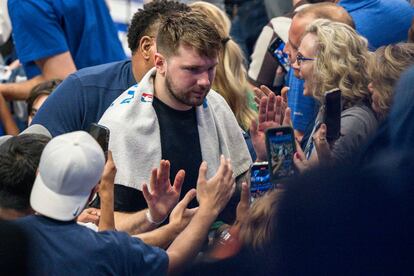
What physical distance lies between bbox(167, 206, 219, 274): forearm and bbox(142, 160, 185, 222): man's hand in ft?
0.64

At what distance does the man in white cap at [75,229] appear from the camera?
8.85ft

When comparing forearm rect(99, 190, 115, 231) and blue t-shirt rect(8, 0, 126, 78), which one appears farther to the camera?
blue t-shirt rect(8, 0, 126, 78)

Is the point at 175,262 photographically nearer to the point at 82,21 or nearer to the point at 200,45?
the point at 200,45

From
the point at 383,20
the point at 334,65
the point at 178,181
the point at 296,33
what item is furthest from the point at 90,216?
the point at 383,20

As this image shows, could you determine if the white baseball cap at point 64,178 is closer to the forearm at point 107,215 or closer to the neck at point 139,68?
the forearm at point 107,215

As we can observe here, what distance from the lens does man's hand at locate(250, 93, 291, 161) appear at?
12.9 ft

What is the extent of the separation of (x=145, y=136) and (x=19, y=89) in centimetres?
220

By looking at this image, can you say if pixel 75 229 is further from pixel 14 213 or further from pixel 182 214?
pixel 182 214

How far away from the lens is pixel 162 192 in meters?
3.39

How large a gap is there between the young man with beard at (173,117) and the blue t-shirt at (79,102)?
29 centimetres

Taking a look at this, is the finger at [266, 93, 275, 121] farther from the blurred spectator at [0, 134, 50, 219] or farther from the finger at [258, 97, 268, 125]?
the blurred spectator at [0, 134, 50, 219]

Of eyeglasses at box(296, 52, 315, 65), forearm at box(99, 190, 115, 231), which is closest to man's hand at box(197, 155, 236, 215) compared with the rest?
forearm at box(99, 190, 115, 231)

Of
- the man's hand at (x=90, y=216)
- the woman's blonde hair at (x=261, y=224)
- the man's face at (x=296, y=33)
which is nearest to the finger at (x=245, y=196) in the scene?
the man's hand at (x=90, y=216)

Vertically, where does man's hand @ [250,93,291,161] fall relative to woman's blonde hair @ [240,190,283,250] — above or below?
below
